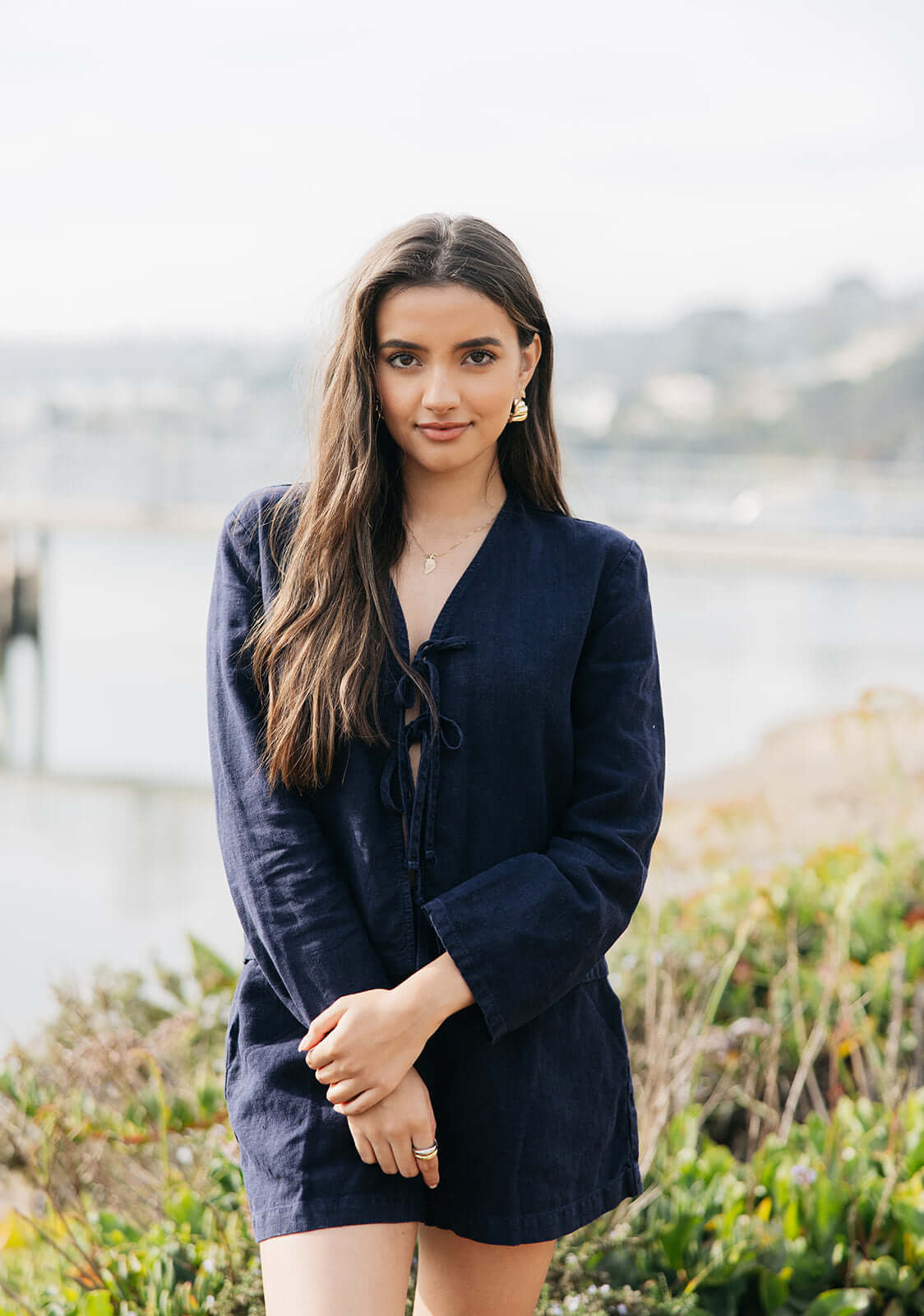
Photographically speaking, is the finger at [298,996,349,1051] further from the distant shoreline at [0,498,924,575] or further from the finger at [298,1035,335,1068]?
the distant shoreline at [0,498,924,575]

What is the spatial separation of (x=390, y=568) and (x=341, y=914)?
443 millimetres

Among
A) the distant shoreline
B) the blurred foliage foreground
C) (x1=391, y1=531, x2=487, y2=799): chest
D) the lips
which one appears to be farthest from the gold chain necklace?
the distant shoreline

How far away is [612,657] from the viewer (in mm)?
1567

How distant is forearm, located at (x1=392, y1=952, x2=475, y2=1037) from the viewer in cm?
137

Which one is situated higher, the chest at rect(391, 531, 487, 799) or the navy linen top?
the chest at rect(391, 531, 487, 799)

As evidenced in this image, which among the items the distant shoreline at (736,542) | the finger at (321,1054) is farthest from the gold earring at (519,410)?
the distant shoreline at (736,542)

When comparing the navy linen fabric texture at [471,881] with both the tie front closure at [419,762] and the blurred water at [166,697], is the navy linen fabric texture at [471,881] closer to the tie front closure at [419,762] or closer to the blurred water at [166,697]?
the tie front closure at [419,762]

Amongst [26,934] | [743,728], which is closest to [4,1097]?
[26,934]

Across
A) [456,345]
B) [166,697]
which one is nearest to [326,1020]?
[456,345]

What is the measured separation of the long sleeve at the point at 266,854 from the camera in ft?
4.59

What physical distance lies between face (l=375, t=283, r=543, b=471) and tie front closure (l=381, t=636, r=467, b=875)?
259 mm

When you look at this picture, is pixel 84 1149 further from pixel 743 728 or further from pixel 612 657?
pixel 743 728

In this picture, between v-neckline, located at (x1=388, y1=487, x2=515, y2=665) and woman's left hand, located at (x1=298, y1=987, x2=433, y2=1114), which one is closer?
woman's left hand, located at (x1=298, y1=987, x2=433, y2=1114)

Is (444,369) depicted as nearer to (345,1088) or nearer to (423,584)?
(423,584)
